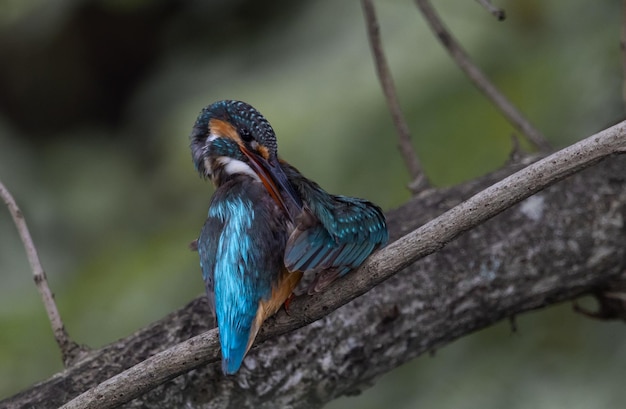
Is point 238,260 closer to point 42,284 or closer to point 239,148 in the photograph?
point 239,148

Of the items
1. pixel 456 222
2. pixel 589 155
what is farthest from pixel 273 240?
pixel 589 155

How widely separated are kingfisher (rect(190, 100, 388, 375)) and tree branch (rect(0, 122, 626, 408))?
0.07 meters

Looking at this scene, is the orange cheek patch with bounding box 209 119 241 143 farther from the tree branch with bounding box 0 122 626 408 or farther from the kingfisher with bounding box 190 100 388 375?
the tree branch with bounding box 0 122 626 408

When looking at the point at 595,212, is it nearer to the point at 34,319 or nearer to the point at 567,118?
the point at 567,118

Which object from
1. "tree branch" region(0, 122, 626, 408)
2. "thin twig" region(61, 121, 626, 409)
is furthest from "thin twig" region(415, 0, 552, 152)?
"thin twig" region(61, 121, 626, 409)

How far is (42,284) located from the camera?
2.32m

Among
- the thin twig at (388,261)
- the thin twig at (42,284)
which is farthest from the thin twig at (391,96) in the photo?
the thin twig at (42,284)

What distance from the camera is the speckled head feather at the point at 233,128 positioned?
218 centimetres

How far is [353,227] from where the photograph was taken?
6.78 ft

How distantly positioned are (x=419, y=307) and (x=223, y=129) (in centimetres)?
67

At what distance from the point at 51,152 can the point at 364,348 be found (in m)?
2.69

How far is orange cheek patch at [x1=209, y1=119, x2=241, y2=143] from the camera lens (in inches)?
88.0

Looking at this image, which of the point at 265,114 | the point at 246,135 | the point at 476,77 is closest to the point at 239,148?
the point at 246,135

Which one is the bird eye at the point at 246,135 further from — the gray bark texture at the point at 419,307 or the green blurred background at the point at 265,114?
the green blurred background at the point at 265,114
